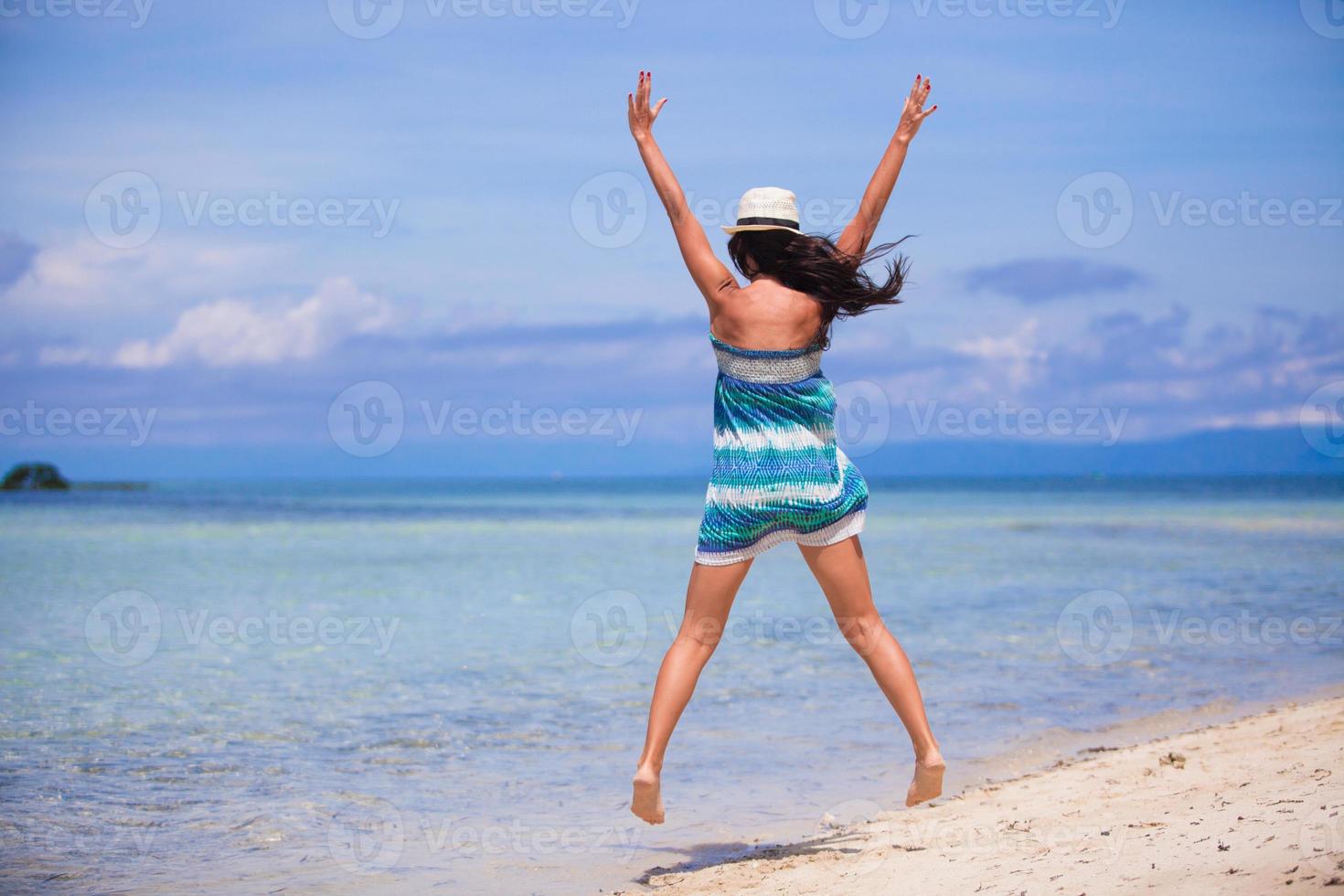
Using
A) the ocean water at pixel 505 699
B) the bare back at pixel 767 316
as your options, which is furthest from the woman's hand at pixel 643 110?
the ocean water at pixel 505 699

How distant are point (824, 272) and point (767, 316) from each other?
238mm

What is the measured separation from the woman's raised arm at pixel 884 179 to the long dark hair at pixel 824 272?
7cm

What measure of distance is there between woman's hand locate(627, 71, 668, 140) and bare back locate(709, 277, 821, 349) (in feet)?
2.01

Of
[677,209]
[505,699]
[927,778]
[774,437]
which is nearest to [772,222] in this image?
[677,209]

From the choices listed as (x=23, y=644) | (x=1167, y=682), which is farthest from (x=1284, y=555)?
(x=23, y=644)

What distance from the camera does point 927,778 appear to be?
3.74m

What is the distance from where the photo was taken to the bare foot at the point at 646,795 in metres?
3.63

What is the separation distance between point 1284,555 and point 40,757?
19.4 meters

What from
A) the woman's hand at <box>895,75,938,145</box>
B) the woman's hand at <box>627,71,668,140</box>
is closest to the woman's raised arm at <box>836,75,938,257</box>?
the woman's hand at <box>895,75,938,145</box>

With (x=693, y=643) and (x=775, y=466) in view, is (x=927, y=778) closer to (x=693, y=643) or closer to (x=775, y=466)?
(x=693, y=643)

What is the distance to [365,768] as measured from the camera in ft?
19.4

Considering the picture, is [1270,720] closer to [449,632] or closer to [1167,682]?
[1167,682]

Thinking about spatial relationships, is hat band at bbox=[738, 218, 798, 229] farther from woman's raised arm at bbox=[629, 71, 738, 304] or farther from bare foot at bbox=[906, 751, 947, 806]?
bare foot at bbox=[906, 751, 947, 806]

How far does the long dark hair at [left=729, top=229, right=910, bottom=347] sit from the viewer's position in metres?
3.77
